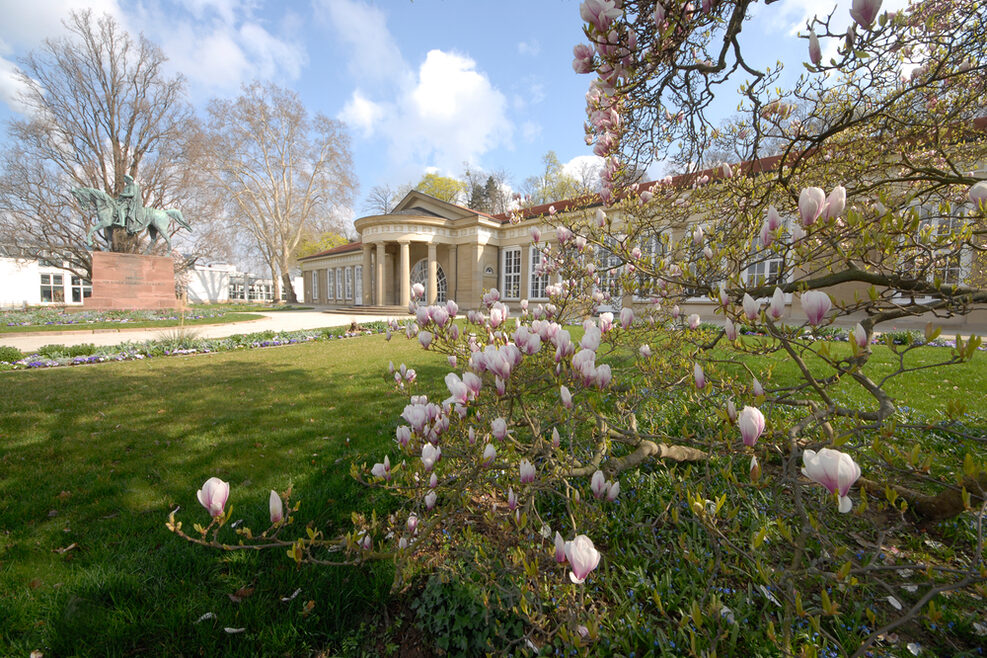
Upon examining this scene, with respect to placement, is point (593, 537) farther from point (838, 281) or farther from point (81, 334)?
point (81, 334)

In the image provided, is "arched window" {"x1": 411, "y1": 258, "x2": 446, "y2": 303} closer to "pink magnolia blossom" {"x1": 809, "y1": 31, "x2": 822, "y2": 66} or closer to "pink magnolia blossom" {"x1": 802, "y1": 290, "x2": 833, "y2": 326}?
"pink magnolia blossom" {"x1": 809, "y1": 31, "x2": 822, "y2": 66}

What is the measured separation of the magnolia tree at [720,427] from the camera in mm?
1161

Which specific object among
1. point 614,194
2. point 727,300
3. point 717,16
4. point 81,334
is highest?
point 717,16

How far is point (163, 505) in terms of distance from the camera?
2.30 meters

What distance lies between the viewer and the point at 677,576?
1.71 metres

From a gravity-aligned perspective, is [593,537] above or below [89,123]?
below

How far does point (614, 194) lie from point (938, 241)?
5.63 feet

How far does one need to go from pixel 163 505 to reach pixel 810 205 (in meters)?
3.54

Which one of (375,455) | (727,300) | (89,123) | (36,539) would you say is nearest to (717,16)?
(727,300)

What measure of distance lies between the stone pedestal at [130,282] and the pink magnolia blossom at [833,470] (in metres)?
19.6

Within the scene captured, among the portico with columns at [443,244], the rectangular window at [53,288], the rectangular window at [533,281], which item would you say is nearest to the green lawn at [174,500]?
the portico with columns at [443,244]

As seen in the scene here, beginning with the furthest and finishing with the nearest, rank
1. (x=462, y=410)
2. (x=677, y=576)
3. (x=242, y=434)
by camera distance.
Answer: (x=242, y=434) < (x=677, y=576) < (x=462, y=410)

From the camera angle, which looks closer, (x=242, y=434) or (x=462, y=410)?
(x=462, y=410)

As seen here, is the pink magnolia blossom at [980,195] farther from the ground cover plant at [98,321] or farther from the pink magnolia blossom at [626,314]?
the ground cover plant at [98,321]
